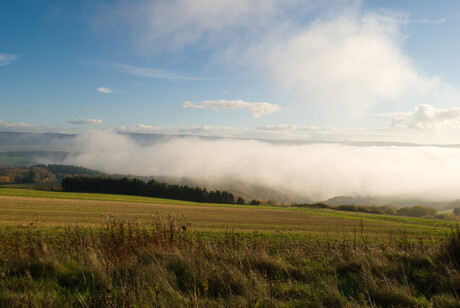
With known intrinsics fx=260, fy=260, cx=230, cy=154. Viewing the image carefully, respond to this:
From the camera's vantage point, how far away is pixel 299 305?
15.0 feet

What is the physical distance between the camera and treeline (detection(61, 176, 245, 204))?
271ft

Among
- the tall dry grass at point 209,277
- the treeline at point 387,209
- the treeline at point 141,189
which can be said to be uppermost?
the tall dry grass at point 209,277

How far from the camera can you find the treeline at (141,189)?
82688mm

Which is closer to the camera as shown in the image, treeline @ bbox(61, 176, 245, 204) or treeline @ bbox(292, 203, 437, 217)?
treeline @ bbox(292, 203, 437, 217)

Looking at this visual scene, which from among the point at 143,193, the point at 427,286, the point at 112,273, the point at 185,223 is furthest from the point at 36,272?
the point at 143,193

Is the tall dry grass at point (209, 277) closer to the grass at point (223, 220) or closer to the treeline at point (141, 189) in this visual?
the grass at point (223, 220)

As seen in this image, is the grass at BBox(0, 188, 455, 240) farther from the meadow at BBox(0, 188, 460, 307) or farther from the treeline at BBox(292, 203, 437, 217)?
the treeline at BBox(292, 203, 437, 217)

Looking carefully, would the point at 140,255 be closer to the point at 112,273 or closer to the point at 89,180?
the point at 112,273

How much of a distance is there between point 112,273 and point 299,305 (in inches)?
157

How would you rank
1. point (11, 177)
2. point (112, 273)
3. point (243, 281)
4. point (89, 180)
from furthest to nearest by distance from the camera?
point (11, 177)
point (89, 180)
point (112, 273)
point (243, 281)

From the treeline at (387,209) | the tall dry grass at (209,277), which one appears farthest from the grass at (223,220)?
the treeline at (387,209)

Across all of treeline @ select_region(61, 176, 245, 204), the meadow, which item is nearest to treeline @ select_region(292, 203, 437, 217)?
treeline @ select_region(61, 176, 245, 204)

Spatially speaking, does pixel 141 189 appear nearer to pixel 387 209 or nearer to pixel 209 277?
pixel 387 209

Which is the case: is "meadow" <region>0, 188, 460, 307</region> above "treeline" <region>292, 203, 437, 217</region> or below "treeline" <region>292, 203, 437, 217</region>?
above
